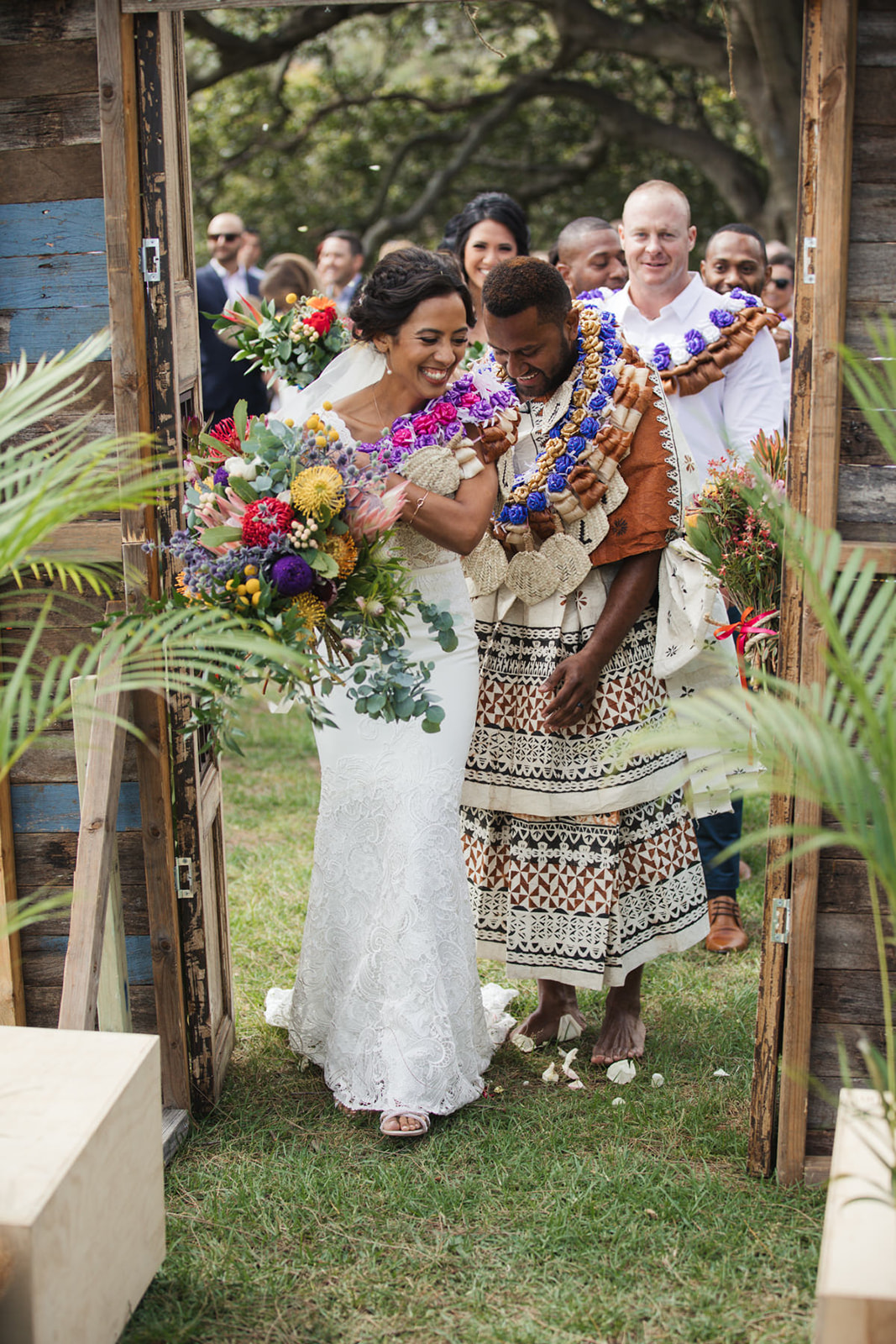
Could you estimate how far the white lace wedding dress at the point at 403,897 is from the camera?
11.9 feet

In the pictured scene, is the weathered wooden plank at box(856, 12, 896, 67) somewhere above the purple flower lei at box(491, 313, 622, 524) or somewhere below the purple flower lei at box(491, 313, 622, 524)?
above

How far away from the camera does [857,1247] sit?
2.33 meters

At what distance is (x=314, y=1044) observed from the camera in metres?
3.97

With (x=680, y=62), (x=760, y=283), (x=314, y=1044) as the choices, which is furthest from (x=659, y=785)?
(x=680, y=62)

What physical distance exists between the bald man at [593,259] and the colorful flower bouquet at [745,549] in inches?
91.3

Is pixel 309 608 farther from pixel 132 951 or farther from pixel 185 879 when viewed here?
pixel 132 951

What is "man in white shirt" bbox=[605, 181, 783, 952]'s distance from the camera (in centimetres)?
483

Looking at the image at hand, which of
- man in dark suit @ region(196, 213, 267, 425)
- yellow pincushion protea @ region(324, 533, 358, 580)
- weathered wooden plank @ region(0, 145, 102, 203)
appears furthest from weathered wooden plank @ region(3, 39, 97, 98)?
man in dark suit @ region(196, 213, 267, 425)

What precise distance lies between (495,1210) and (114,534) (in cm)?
184

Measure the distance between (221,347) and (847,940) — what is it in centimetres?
582

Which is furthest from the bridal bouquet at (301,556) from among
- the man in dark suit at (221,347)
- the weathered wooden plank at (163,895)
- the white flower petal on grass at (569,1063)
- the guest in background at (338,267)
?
the guest in background at (338,267)

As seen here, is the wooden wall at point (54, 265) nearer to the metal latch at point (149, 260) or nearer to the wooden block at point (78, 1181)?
the metal latch at point (149, 260)

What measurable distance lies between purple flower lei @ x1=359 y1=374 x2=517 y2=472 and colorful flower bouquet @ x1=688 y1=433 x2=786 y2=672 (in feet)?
2.01

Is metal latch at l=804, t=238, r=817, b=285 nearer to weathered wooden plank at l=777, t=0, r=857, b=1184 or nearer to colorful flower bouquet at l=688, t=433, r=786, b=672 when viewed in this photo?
weathered wooden plank at l=777, t=0, r=857, b=1184
